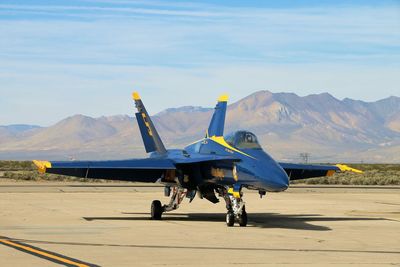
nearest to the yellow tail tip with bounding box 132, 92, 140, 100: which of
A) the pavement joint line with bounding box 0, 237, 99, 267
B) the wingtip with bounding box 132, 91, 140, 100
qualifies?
the wingtip with bounding box 132, 91, 140, 100

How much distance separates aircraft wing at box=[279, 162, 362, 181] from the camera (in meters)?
26.9

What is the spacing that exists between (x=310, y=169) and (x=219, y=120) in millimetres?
3300

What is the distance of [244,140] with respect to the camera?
23.9 m

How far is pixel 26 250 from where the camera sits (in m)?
16.3

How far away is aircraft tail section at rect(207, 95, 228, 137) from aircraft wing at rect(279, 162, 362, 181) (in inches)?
89.7

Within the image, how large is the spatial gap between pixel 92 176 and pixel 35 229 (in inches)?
182

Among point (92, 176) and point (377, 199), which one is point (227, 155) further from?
point (377, 199)

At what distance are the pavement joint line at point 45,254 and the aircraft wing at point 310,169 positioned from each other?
11022mm

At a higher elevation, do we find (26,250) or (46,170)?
(46,170)

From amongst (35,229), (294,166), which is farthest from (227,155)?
(35,229)

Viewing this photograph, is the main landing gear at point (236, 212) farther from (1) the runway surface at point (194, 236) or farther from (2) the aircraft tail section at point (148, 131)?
(2) the aircraft tail section at point (148, 131)

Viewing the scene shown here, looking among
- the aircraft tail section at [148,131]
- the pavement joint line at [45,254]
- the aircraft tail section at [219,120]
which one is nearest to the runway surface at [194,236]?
the pavement joint line at [45,254]

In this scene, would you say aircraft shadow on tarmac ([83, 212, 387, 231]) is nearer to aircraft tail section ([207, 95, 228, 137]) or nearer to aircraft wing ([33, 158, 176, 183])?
aircraft wing ([33, 158, 176, 183])

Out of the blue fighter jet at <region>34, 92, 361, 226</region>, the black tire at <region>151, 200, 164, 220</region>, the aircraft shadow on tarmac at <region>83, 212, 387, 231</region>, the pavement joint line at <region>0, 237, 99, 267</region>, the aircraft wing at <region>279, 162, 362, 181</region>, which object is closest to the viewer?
the pavement joint line at <region>0, 237, 99, 267</region>
